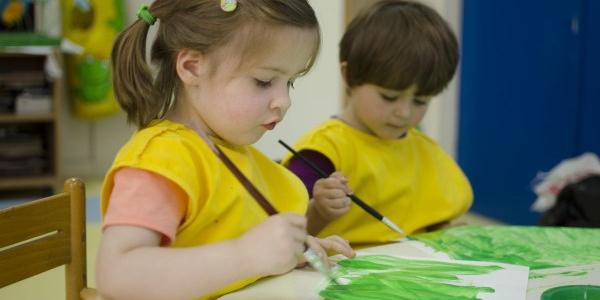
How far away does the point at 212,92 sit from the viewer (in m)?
0.96

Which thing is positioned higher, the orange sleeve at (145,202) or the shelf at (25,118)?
the orange sleeve at (145,202)

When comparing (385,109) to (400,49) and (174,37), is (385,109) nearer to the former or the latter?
(400,49)

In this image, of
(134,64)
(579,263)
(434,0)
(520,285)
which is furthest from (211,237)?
(434,0)

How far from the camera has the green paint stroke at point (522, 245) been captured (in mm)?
1106

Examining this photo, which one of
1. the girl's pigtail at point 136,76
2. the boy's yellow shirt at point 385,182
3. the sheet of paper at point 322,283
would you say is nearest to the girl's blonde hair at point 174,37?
the girl's pigtail at point 136,76

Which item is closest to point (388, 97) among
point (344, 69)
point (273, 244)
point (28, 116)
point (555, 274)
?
point (344, 69)

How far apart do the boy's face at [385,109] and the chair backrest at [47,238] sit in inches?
25.4

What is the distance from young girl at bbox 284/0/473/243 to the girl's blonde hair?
1.54 ft

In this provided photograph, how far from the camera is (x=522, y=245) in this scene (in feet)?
3.91

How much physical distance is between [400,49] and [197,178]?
27.6 inches

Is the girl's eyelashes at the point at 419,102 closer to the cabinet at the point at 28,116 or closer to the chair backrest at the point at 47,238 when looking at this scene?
the chair backrest at the point at 47,238

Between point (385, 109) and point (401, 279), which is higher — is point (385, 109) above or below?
above

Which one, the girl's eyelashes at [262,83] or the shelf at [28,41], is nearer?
the girl's eyelashes at [262,83]

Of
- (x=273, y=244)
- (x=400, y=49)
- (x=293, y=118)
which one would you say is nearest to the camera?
(x=273, y=244)
